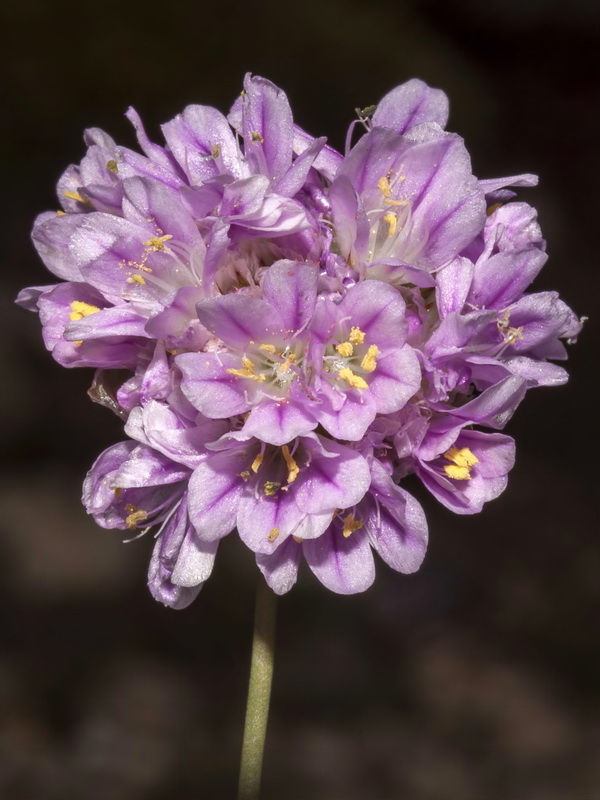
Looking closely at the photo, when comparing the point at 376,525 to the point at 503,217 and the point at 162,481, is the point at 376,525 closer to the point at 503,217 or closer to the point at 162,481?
the point at 162,481

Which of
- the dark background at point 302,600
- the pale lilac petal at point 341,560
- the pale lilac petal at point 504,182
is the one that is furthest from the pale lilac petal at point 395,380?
the dark background at point 302,600

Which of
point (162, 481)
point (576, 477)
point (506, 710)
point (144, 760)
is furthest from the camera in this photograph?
point (576, 477)

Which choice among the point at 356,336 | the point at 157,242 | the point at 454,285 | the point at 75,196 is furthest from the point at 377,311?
the point at 75,196

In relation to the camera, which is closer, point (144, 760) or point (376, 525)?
point (376, 525)

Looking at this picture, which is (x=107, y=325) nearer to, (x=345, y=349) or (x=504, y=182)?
(x=345, y=349)

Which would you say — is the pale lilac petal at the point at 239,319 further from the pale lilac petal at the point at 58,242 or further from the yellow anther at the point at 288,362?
the pale lilac petal at the point at 58,242

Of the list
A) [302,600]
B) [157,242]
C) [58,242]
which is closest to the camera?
[157,242]

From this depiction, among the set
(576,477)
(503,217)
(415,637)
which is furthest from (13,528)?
(503,217)
